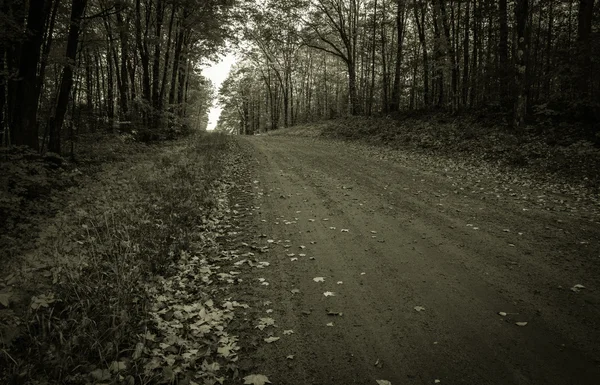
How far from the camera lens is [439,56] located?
20953mm

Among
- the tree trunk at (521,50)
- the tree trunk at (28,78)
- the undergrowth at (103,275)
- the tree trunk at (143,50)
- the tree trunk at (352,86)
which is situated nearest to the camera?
the undergrowth at (103,275)

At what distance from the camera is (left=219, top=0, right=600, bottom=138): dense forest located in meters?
14.3

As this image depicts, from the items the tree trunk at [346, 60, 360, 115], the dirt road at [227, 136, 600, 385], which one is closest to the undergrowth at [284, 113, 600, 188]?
the dirt road at [227, 136, 600, 385]

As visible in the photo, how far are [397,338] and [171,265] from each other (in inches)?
147

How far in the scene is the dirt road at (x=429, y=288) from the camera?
11.8 ft

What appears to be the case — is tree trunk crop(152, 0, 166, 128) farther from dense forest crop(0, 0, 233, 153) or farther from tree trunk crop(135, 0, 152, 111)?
tree trunk crop(135, 0, 152, 111)

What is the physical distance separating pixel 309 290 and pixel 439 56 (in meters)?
20.6

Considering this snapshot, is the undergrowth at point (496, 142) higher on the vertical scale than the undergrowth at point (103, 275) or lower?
higher

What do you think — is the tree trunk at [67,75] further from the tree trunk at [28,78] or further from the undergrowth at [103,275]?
the undergrowth at [103,275]

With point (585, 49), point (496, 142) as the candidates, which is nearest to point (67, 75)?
point (496, 142)

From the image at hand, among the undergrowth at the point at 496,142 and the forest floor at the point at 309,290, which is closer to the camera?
the forest floor at the point at 309,290

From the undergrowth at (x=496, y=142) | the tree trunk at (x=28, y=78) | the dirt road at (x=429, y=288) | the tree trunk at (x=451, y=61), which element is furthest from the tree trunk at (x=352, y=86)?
the tree trunk at (x=28, y=78)

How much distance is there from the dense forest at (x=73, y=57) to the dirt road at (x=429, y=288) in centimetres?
692

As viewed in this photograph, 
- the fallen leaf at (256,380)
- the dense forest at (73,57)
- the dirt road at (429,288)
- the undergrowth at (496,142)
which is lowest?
the fallen leaf at (256,380)
